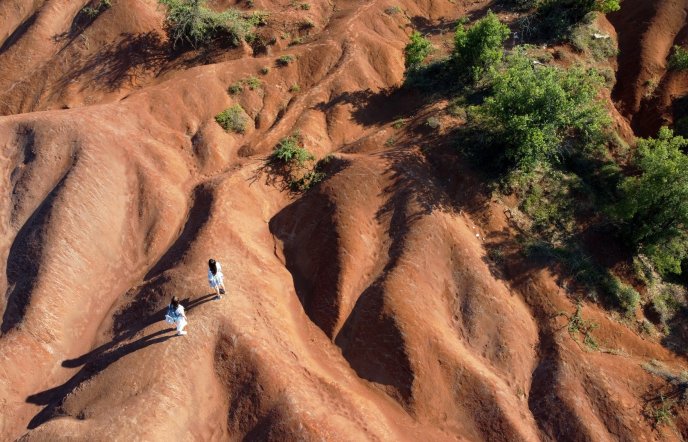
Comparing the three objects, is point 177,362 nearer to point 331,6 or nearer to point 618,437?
point 618,437

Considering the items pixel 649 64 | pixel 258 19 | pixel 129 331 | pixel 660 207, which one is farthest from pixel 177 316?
pixel 649 64

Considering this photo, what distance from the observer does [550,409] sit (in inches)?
643

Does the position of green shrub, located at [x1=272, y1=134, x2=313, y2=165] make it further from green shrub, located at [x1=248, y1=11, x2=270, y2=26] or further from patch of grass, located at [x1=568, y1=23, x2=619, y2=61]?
patch of grass, located at [x1=568, y1=23, x2=619, y2=61]

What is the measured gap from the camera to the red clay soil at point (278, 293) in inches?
612

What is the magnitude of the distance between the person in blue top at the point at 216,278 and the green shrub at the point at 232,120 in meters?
12.4

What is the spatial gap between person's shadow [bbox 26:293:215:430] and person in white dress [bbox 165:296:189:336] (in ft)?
1.65

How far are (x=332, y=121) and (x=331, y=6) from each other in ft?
44.2

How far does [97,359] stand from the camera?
54.8ft

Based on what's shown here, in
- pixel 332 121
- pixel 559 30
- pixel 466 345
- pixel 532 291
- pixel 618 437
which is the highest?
pixel 559 30

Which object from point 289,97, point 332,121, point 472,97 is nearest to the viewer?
point 472,97

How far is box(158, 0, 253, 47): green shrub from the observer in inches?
1123

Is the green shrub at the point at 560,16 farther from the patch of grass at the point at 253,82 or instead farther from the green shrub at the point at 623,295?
the patch of grass at the point at 253,82

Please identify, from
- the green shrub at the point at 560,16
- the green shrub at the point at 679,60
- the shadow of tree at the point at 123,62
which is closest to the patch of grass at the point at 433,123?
the green shrub at the point at 560,16

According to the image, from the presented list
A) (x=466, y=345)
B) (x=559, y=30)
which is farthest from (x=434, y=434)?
(x=559, y=30)
